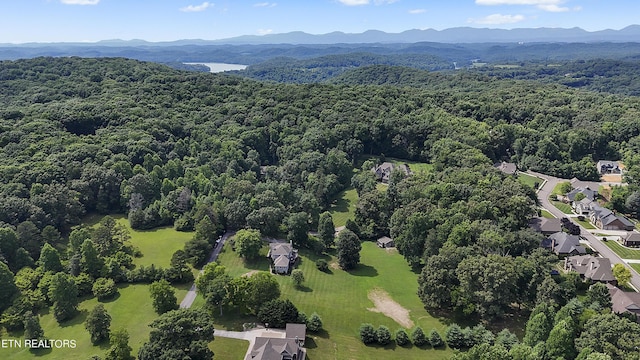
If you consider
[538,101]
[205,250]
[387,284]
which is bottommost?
[387,284]

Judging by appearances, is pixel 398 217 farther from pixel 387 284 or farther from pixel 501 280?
pixel 501 280

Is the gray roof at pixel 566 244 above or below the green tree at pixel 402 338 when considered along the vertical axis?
above

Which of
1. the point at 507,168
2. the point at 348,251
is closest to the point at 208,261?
the point at 348,251

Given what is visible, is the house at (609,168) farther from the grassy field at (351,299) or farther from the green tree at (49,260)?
the green tree at (49,260)

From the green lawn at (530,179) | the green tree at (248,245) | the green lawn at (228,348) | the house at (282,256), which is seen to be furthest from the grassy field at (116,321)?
the green lawn at (530,179)

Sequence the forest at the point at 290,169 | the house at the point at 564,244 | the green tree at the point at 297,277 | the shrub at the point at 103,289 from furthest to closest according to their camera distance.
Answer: the house at the point at 564,244 → the green tree at the point at 297,277 → the shrub at the point at 103,289 → the forest at the point at 290,169

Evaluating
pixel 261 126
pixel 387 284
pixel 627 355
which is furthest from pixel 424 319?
pixel 261 126

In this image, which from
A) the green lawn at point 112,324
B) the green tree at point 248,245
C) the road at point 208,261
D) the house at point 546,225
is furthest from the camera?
the house at point 546,225
